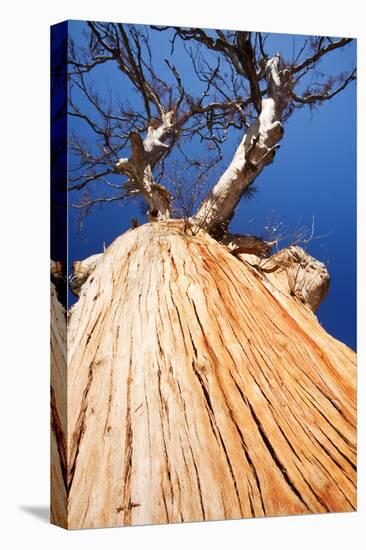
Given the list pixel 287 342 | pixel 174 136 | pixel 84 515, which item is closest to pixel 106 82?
pixel 174 136

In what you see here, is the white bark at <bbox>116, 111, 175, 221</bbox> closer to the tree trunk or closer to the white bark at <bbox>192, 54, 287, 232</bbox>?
the tree trunk

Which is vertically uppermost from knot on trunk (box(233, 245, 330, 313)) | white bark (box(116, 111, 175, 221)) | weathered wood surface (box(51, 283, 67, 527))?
white bark (box(116, 111, 175, 221))

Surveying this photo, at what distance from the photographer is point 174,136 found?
834cm

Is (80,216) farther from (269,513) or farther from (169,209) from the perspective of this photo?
(269,513)

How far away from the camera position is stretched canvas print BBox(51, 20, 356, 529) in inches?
310

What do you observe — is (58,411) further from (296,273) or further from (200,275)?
(296,273)

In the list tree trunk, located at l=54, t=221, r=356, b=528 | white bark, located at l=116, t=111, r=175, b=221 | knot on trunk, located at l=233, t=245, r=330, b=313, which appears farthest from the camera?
knot on trunk, located at l=233, t=245, r=330, b=313

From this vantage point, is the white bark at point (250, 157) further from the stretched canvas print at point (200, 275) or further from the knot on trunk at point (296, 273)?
the knot on trunk at point (296, 273)

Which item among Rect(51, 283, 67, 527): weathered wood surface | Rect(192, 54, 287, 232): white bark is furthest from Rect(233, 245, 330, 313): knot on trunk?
Rect(51, 283, 67, 527): weathered wood surface

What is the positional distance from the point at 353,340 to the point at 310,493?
113 centimetres

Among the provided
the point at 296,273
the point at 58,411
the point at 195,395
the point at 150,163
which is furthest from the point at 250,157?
the point at 58,411

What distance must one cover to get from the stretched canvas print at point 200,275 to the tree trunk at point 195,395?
12mm

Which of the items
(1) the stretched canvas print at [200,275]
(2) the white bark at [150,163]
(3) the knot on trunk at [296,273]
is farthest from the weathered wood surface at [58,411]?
(3) the knot on trunk at [296,273]

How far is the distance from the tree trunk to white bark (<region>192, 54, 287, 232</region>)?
0.62 feet
